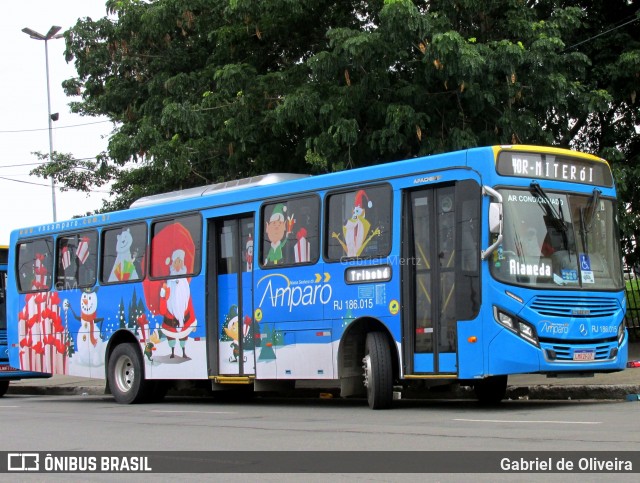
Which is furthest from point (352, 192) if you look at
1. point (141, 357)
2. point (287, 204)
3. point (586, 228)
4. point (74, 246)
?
point (74, 246)

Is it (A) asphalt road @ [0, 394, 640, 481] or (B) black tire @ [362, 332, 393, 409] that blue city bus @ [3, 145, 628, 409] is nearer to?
(B) black tire @ [362, 332, 393, 409]

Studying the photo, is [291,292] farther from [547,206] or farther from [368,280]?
[547,206]

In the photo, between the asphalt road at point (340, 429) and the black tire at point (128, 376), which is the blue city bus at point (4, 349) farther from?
the asphalt road at point (340, 429)

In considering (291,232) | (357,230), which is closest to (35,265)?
(291,232)

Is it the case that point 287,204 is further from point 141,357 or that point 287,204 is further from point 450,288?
point 141,357

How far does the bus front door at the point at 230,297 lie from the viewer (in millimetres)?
15391

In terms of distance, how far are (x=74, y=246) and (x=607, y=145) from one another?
10.4m

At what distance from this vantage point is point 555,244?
1241cm

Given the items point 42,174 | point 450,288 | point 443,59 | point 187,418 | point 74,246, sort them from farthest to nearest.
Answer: point 42,174 < point 74,246 < point 443,59 < point 187,418 < point 450,288

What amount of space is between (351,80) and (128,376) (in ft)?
21.4

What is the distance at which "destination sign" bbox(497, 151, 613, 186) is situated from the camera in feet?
40.6

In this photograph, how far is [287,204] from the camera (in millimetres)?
14844

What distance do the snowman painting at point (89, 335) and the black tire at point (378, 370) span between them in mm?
6461

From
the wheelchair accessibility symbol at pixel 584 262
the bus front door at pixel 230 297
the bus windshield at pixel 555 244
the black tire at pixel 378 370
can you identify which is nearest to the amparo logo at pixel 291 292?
the bus front door at pixel 230 297
